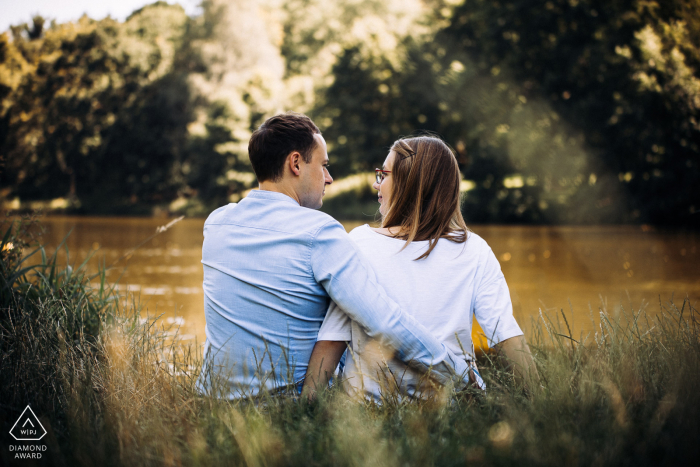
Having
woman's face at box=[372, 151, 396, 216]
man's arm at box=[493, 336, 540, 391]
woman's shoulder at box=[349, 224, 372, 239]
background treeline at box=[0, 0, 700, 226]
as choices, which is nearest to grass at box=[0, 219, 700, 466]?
man's arm at box=[493, 336, 540, 391]

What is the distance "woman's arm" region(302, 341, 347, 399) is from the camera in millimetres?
2283

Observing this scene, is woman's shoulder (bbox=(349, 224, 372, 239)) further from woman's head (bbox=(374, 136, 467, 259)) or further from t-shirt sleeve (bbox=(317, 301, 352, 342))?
t-shirt sleeve (bbox=(317, 301, 352, 342))

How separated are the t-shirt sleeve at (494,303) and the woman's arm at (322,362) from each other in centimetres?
57

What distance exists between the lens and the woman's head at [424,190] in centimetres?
240

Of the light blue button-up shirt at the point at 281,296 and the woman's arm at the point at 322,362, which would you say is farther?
the woman's arm at the point at 322,362

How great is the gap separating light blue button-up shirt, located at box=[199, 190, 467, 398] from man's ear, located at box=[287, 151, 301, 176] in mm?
149

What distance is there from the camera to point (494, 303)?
233 centimetres

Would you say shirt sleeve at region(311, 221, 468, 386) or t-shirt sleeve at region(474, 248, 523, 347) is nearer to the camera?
shirt sleeve at region(311, 221, 468, 386)

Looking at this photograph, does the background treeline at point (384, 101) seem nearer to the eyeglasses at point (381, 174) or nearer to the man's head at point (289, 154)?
the man's head at point (289, 154)

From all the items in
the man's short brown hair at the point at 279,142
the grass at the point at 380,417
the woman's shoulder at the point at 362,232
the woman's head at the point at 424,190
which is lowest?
the grass at the point at 380,417

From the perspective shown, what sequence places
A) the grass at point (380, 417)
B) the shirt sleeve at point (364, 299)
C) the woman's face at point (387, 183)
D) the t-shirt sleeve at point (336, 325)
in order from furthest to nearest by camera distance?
the woman's face at point (387, 183), the t-shirt sleeve at point (336, 325), the shirt sleeve at point (364, 299), the grass at point (380, 417)

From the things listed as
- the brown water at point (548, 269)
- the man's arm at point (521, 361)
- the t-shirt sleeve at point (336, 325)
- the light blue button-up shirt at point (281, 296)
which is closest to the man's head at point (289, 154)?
the light blue button-up shirt at point (281, 296)

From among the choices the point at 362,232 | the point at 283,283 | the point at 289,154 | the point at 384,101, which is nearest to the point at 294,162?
the point at 289,154

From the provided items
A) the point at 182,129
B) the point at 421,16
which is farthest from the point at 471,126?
the point at 182,129
